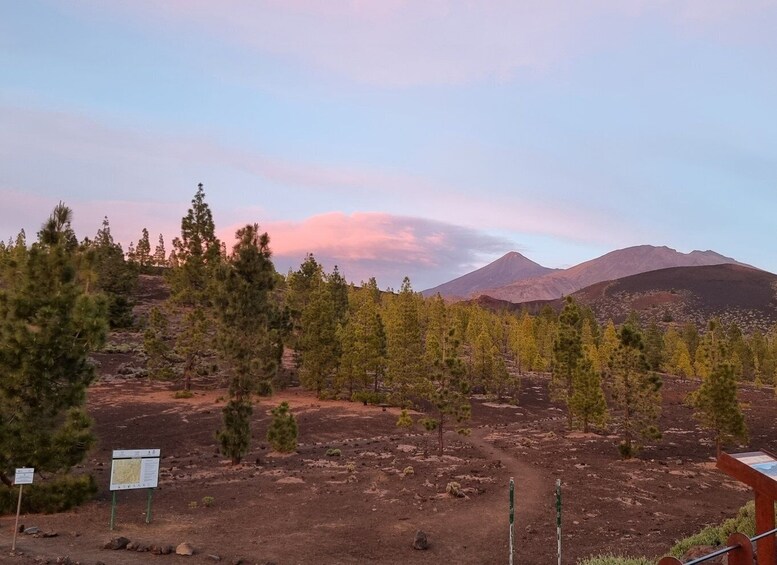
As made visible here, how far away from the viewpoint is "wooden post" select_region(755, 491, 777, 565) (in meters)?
5.76

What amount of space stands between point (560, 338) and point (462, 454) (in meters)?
14.7

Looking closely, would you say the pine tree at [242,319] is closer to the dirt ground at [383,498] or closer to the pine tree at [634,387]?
the dirt ground at [383,498]

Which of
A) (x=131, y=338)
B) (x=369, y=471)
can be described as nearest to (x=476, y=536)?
(x=369, y=471)

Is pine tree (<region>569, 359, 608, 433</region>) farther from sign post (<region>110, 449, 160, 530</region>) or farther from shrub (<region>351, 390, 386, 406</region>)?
sign post (<region>110, 449, 160, 530</region>)

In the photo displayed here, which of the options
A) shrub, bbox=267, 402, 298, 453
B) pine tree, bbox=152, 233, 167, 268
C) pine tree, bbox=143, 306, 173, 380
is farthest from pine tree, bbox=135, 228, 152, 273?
shrub, bbox=267, 402, 298, 453

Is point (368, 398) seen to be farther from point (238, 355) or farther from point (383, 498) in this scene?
point (383, 498)

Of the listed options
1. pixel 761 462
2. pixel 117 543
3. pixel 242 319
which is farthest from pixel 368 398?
pixel 761 462

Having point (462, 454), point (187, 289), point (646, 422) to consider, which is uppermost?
point (187, 289)

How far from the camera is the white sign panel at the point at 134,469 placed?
1655cm

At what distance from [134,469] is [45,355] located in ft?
16.3

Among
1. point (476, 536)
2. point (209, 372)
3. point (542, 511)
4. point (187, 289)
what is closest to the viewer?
point (476, 536)

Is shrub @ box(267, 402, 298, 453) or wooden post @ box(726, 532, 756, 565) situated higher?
wooden post @ box(726, 532, 756, 565)

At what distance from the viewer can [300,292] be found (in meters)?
66.7

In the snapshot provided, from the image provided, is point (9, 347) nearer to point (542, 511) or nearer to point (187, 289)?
point (542, 511)
